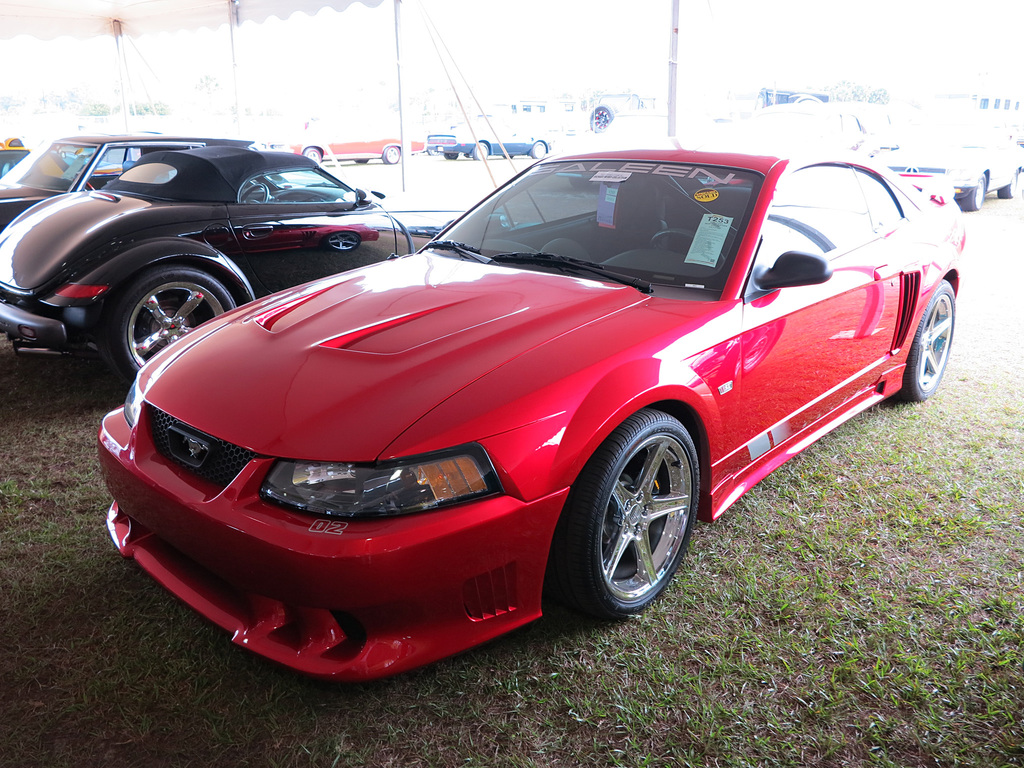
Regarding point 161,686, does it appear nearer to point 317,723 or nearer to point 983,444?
point 317,723

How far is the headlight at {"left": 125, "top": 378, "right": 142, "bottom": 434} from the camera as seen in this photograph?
7.20 ft

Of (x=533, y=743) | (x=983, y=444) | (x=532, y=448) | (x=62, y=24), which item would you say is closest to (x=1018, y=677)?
(x=533, y=743)

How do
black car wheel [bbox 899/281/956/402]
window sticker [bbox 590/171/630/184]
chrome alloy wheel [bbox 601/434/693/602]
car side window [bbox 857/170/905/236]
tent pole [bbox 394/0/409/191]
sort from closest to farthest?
chrome alloy wheel [bbox 601/434/693/602] → window sticker [bbox 590/171/630/184] → car side window [bbox 857/170/905/236] → black car wheel [bbox 899/281/956/402] → tent pole [bbox 394/0/409/191]

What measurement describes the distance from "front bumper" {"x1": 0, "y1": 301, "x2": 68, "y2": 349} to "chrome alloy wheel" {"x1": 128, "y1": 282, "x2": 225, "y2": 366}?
1.06 ft

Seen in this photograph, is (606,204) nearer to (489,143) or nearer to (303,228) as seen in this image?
(303,228)

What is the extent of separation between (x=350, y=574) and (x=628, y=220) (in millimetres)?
1730

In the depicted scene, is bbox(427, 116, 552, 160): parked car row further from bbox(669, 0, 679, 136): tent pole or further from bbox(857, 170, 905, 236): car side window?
bbox(857, 170, 905, 236): car side window

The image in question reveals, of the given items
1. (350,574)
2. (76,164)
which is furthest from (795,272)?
(76,164)

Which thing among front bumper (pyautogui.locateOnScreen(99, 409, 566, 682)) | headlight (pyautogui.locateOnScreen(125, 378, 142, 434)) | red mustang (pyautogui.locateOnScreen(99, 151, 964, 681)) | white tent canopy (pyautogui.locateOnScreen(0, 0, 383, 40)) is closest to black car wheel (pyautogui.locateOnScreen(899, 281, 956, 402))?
red mustang (pyautogui.locateOnScreen(99, 151, 964, 681))

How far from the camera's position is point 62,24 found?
37.1 ft

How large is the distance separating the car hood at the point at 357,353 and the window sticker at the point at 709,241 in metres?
0.29

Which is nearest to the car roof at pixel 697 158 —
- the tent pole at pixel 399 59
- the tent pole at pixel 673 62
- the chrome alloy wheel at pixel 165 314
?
the chrome alloy wheel at pixel 165 314

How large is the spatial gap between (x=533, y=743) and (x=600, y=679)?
11.2 inches

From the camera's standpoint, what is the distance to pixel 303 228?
14.9 feet
